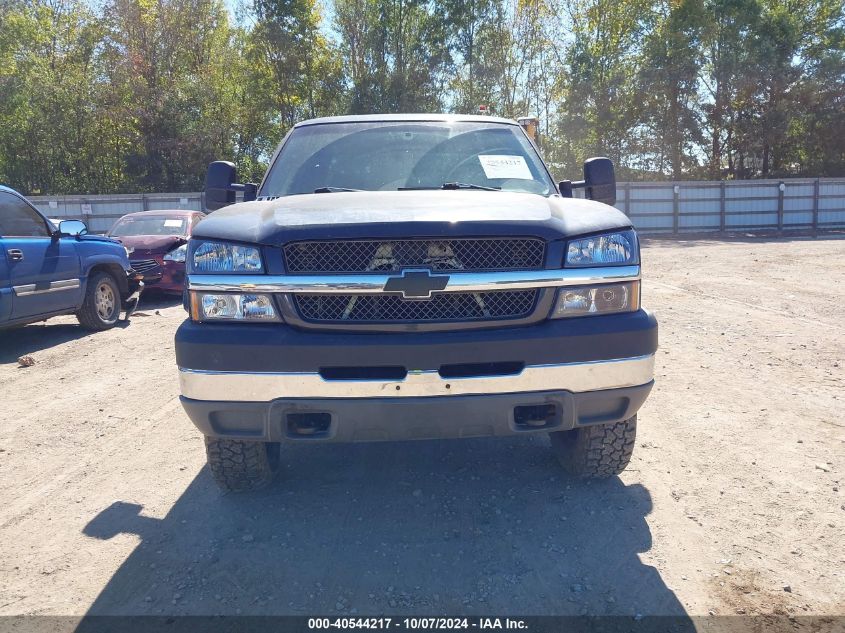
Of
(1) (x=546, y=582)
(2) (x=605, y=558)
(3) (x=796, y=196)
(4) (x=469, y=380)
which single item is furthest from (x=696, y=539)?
(3) (x=796, y=196)

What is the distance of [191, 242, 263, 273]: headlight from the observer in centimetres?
285

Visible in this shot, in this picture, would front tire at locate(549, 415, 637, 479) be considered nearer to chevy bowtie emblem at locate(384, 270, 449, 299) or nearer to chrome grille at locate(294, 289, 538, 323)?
chrome grille at locate(294, 289, 538, 323)

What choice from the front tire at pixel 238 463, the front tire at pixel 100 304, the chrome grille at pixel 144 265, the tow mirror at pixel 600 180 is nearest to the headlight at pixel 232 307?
the front tire at pixel 238 463

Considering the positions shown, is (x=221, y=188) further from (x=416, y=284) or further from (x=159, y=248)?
(x=159, y=248)

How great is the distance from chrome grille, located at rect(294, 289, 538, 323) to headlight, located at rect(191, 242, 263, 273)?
25cm

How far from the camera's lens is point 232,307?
9.30ft

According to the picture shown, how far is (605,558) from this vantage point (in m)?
2.84

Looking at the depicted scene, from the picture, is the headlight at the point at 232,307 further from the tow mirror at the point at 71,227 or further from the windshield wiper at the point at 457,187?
the tow mirror at the point at 71,227

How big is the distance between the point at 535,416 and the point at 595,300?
1.83 feet

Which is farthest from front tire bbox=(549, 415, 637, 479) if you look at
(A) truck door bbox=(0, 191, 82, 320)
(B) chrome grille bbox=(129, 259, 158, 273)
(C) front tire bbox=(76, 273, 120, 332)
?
(B) chrome grille bbox=(129, 259, 158, 273)

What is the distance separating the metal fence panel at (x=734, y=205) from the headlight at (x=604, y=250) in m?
23.8

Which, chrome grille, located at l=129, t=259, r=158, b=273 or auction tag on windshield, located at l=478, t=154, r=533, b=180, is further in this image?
chrome grille, located at l=129, t=259, r=158, b=273

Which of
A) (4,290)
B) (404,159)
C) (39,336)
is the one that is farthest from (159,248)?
(404,159)

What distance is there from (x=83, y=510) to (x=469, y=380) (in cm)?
216
